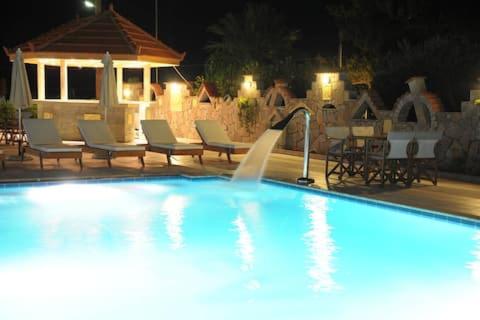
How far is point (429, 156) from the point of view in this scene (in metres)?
10.8

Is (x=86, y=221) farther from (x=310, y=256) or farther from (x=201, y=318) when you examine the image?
(x=201, y=318)

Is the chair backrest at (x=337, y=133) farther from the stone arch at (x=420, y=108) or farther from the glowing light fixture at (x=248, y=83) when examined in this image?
the glowing light fixture at (x=248, y=83)

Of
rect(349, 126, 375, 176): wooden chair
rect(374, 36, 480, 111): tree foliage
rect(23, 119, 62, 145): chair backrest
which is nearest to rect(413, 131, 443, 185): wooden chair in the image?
rect(349, 126, 375, 176): wooden chair

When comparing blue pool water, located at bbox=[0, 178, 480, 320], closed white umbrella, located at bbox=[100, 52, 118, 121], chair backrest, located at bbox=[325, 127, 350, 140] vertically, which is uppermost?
closed white umbrella, located at bbox=[100, 52, 118, 121]

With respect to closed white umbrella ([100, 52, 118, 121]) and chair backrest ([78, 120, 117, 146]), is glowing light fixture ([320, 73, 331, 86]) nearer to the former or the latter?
closed white umbrella ([100, 52, 118, 121])

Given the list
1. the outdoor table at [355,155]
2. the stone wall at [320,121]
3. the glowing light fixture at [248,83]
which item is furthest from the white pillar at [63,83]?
the outdoor table at [355,155]

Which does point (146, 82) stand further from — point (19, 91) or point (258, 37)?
point (258, 37)

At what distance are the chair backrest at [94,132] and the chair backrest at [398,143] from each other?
609cm

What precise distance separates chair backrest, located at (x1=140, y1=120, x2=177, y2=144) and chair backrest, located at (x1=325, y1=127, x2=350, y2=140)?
387 cm

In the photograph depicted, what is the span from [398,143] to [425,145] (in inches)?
22.7

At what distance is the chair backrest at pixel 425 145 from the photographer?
418 inches

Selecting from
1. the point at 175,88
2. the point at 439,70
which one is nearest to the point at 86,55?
the point at 175,88

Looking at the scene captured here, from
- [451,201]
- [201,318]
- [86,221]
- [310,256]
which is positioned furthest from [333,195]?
[201,318]

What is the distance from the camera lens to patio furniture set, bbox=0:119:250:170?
482 inches
